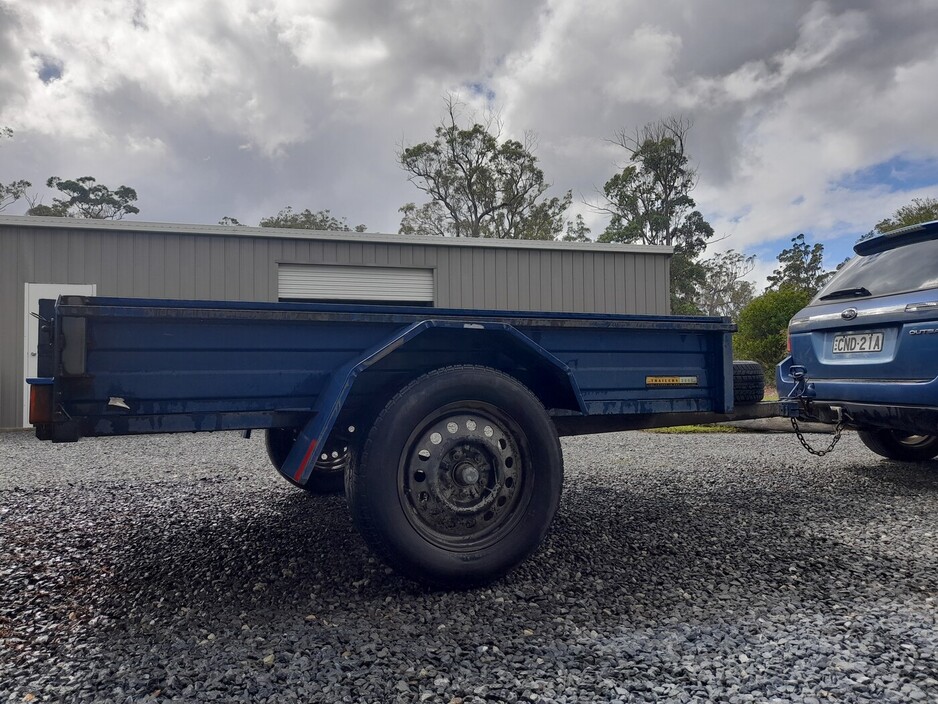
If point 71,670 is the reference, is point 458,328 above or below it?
above

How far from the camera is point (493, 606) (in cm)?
234

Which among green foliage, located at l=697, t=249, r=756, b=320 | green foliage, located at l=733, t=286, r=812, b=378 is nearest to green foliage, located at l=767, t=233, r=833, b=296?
green foliage, located at l=697, t=249, r=756, b=320

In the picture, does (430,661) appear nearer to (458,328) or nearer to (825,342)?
(458,328)

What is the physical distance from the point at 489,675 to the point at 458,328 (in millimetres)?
1351

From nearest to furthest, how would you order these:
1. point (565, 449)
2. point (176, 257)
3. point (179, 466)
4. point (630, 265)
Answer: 1. point (179, 466)
2. point (565, 449)
3. point (176, 257)
4. point (630, 265)

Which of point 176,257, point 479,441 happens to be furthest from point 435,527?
point 176,257

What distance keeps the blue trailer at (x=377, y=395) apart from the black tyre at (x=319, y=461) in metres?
1.12

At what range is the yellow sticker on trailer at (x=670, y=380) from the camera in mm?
3219

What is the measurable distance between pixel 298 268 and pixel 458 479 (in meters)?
Result: 8.20

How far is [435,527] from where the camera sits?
2.52m

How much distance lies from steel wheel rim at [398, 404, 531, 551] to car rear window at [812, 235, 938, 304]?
309cm

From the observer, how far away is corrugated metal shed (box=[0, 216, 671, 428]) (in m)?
9.05

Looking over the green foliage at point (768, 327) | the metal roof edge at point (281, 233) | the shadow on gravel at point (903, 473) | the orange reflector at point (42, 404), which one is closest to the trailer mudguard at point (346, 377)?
the orange reflector at point (42, 404)

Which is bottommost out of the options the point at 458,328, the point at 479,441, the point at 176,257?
the point at 479,441
